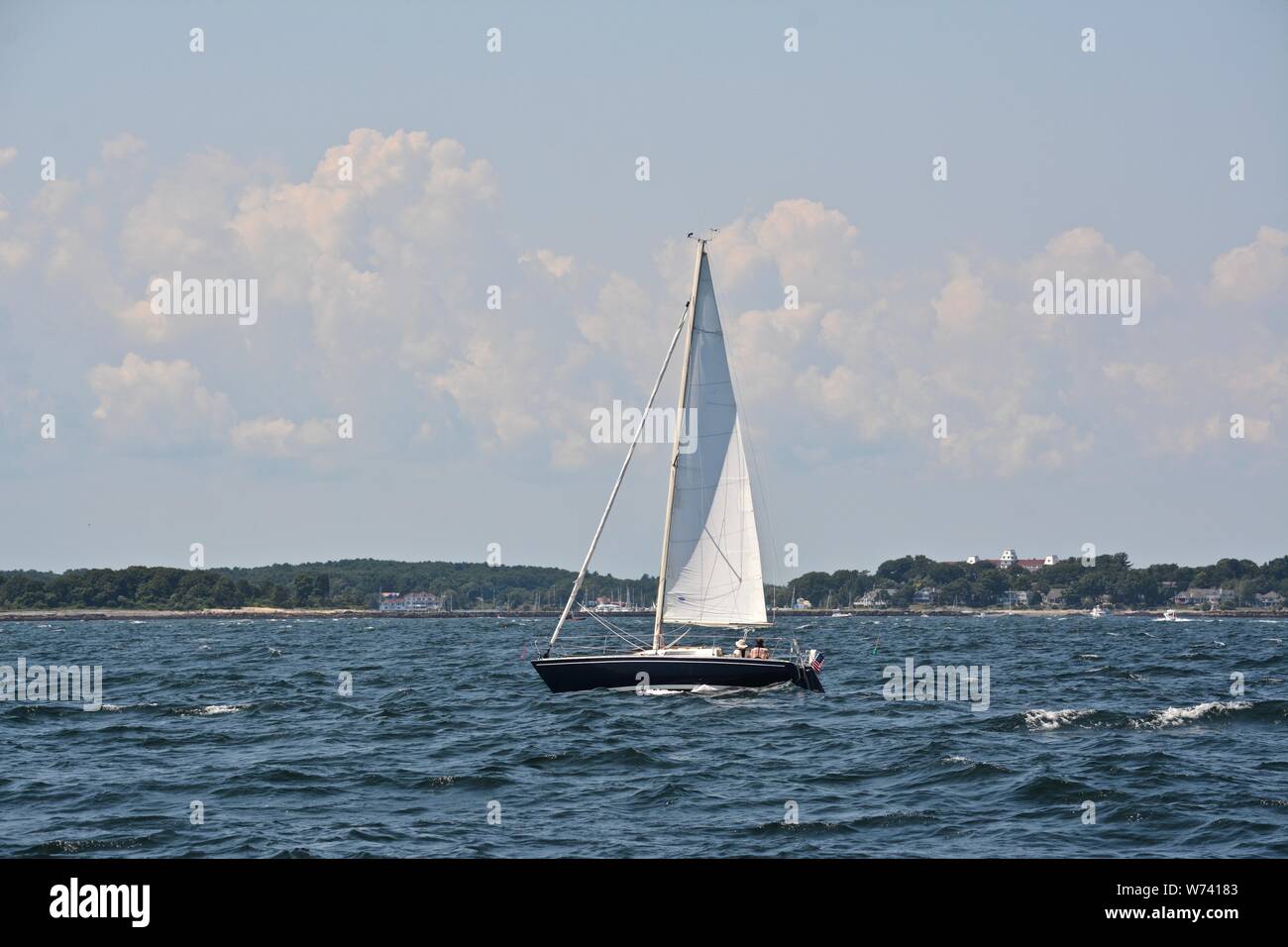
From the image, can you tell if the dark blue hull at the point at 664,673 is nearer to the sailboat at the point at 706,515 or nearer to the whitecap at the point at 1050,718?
the sailboat at the point at 706,515

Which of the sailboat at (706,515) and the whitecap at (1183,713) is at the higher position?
the sailboat at (706,515)

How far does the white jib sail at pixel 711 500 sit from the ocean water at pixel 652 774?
3857 mm

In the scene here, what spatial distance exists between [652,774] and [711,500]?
17526 millimetres

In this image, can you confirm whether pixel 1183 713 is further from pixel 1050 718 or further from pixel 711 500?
pixel 711 500

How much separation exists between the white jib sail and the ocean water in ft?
12.7

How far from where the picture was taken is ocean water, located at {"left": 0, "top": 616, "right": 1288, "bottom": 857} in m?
20.7

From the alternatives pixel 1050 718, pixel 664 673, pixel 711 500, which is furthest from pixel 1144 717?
pixel 711 500

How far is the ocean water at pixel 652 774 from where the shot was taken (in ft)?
67.9

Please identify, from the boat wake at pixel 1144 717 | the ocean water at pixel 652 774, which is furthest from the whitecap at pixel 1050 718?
the ocean water at pixel 652 774

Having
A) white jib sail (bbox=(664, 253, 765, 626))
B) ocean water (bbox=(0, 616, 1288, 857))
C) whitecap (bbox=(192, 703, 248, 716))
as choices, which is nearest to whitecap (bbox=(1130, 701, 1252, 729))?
ocean water (bbox=(0, 616, 1288, 857))

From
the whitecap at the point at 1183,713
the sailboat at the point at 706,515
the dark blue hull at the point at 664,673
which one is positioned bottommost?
the whitecap at the point at 1183,713

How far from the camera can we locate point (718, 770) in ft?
92.0

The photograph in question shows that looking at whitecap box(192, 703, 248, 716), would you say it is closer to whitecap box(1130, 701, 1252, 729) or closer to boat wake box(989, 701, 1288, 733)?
boat wake box(989, 701, 1288, 733)
